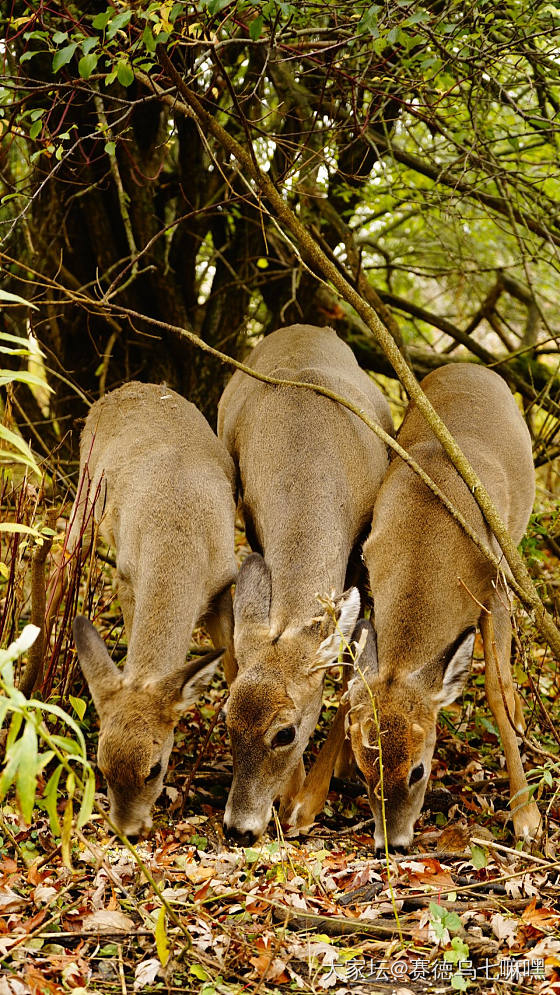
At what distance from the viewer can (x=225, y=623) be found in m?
7.20

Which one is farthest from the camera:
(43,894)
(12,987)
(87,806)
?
(43,894)

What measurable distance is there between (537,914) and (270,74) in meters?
6.95

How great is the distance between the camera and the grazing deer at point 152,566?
19.1 ft

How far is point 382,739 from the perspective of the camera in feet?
19.2

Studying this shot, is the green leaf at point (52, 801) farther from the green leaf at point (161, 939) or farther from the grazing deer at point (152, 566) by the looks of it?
the grazing deer at point (152, 566)

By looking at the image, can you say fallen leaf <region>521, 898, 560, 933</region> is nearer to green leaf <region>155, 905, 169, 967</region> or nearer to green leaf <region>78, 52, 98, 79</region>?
green leaf <region>155, 905, 169, 967</region>

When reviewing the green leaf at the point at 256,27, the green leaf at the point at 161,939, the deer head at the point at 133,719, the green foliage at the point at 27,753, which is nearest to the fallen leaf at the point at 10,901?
the deer head at the point at 133,719

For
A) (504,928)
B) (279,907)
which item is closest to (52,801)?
(279,907)

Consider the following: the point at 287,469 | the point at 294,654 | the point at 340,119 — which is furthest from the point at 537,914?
the point at 340,119

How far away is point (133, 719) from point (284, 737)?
0.96 metres

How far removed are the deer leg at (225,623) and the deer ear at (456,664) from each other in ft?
5.44

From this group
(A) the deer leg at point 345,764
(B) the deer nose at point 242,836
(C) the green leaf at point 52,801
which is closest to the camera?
(C) the green leaf at point 52,801

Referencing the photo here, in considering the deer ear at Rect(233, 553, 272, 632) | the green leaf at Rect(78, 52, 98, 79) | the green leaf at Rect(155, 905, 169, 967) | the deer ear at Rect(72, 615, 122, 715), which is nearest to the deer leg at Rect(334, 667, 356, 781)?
the deer ear at Rect(233, 553, 272, 632)

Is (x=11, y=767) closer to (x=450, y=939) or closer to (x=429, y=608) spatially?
(x=450, y=939)
